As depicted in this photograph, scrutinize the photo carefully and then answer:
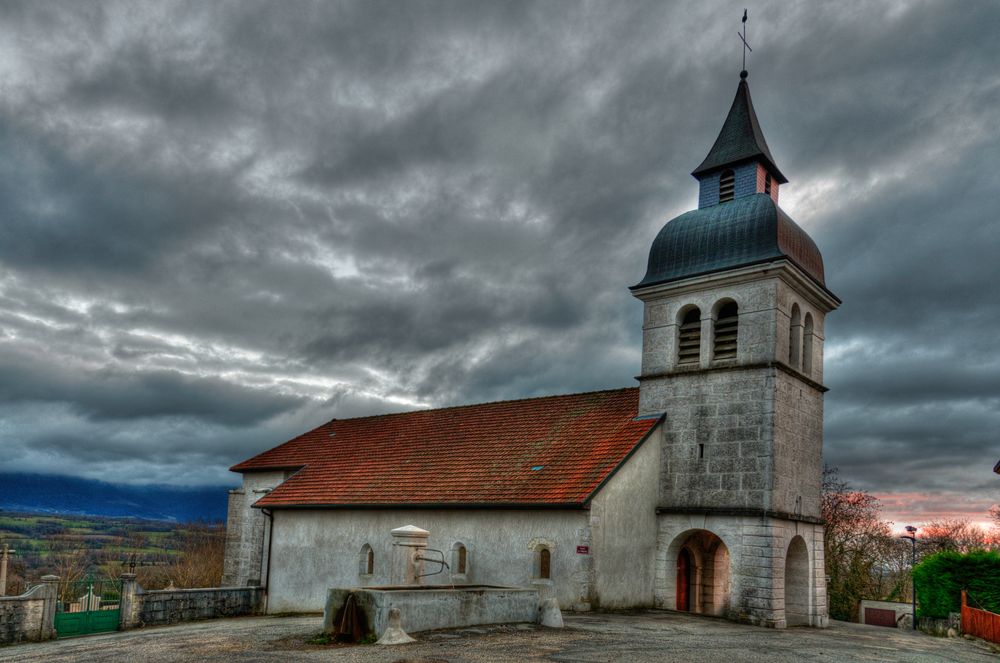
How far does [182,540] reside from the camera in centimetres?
7800

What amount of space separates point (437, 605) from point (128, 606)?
35.7ft

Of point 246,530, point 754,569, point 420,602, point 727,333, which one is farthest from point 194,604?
point 727,333

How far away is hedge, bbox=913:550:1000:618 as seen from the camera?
21562 millimetres

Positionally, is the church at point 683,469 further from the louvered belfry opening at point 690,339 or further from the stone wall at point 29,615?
the stone wall at point 29,615

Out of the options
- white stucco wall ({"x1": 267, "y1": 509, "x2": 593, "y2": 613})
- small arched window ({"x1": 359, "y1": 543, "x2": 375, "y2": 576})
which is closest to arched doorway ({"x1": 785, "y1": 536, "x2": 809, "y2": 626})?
white stucco wall ({"x1": 267, "y1": 509, "x2": 593, "y2": 613})

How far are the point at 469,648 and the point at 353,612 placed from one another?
7.41 feet

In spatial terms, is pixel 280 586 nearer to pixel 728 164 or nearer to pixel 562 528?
pixel 562 528

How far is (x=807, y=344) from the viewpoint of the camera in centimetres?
2284

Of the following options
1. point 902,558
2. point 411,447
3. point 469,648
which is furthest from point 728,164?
point 902,558

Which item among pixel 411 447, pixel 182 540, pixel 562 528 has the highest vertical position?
pixel 411 447

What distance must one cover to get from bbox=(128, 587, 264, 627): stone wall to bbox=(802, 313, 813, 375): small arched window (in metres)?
18.1

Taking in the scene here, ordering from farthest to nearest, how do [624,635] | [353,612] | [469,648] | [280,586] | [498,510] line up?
[280,586] < [498,510] < [624,635] < [353,612] < [469,648]

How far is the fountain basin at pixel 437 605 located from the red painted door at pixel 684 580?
23.3 feet

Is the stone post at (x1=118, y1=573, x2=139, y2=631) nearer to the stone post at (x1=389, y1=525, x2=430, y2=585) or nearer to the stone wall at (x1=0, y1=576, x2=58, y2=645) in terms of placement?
the stone wall at (x1=0, y1=576, x2=58, y2=645)
